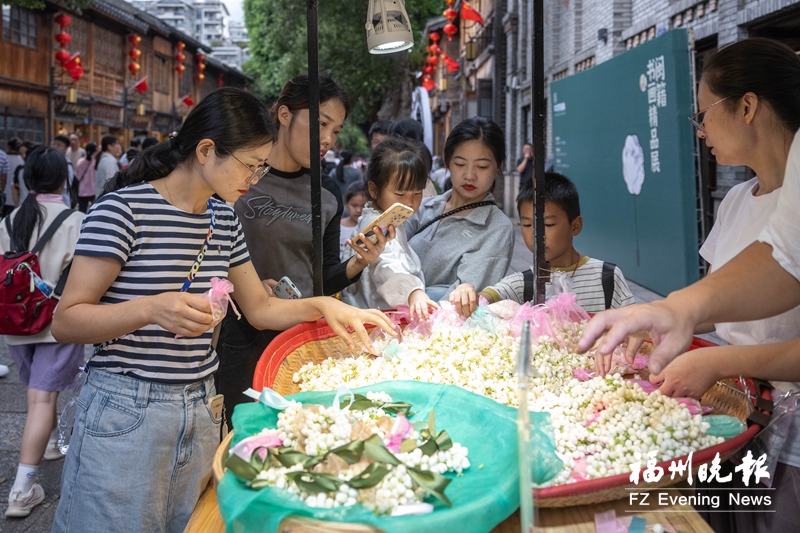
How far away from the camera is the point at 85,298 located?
177cm

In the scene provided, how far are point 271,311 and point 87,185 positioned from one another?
11.5 metres

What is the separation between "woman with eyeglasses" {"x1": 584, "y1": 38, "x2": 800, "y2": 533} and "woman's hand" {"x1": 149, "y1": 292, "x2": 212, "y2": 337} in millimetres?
1151

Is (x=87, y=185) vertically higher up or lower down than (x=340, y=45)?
→ lower down

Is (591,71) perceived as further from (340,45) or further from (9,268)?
(340,45)

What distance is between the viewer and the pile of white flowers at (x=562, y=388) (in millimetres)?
1443

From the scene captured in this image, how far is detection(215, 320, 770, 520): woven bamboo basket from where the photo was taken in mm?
1309

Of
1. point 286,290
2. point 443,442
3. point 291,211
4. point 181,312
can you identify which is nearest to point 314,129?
point 291,211

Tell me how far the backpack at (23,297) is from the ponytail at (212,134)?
170 centimetres

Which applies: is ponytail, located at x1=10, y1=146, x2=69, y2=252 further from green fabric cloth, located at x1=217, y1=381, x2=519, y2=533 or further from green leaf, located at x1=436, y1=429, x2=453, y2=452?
green leaf, located at x1=436, y1=429, x2=453, y2=452

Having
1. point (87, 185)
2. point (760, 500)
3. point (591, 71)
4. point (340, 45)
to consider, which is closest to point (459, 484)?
point (760, 500)

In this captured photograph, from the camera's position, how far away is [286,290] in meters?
2.53

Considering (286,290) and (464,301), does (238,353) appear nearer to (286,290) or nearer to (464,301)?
(286,290)

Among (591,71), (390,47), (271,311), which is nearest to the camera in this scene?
(271,311)

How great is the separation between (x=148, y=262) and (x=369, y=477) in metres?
1.01
